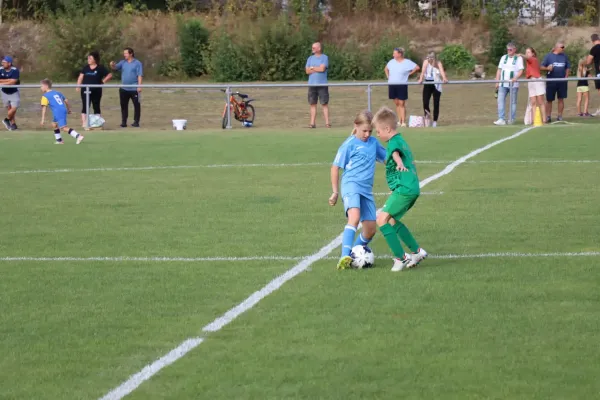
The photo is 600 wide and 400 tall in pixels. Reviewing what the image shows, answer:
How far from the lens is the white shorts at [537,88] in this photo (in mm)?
26375

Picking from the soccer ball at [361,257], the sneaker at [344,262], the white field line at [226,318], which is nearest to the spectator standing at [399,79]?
the white field line at [226,318]

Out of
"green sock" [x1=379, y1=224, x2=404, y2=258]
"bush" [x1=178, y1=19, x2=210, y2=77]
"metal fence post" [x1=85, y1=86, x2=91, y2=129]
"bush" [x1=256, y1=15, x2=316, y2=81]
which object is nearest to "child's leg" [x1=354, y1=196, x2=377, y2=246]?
"green sock" [x1=379, y1=224, x2=404, y2=258]

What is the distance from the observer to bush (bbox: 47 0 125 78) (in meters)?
50.9

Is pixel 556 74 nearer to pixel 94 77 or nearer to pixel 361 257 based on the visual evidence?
pixel 94 77

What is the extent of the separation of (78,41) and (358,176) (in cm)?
4357

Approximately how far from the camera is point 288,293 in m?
8.23

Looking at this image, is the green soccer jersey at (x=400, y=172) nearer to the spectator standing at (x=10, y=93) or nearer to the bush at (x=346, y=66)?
the spectator standing at (x=10, y=93)

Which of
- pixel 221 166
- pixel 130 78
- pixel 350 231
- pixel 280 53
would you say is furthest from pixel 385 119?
pixel 280 53

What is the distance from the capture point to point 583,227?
439 inches

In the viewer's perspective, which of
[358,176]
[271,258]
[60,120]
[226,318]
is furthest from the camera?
[60,120]

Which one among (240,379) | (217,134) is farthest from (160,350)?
(217,134)

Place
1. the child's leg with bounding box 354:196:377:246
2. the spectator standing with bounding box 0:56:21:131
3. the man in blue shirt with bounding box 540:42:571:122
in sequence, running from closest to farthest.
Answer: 1. the child's leg with bounding box 354:196:377:246
2. the man in blue shirt with bounding box 540:42:571:122
3. the spectator standing with bounding box 0:56:21:131

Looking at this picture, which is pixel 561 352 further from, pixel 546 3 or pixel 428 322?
pixel 546 3

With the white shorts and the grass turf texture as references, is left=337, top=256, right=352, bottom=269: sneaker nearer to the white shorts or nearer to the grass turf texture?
the white shorts
